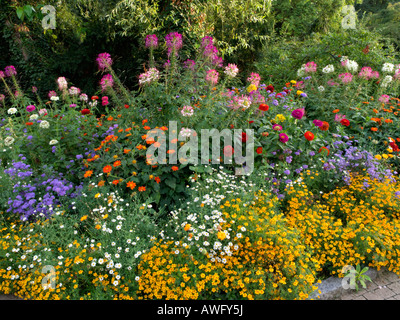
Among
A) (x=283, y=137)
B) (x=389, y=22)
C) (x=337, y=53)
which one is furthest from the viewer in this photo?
(x=389, y=22)

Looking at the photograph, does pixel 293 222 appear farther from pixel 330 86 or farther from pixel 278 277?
pixel 330 86

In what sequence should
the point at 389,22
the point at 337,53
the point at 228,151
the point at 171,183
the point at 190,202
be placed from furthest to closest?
the point at 389,22, the point at 337,53, the point at 228,151, the point at 171,183, the point at 190,202

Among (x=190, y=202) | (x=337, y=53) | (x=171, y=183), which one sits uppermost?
(x=337, y=53)

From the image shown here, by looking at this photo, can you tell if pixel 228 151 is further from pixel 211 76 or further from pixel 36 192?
pixel 36 192

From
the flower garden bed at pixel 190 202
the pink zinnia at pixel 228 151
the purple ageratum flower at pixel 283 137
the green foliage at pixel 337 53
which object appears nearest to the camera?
the flower garden bed at pixel 190 202

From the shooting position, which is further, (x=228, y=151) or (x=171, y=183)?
(x=228, y=151)

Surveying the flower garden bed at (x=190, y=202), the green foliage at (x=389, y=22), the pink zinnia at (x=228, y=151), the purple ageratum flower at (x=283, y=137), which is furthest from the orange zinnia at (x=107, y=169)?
the green foliage at (x=389, y=22)

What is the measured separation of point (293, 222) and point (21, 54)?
751cm

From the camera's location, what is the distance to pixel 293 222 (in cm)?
288

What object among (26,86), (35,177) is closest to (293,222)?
(35,177)

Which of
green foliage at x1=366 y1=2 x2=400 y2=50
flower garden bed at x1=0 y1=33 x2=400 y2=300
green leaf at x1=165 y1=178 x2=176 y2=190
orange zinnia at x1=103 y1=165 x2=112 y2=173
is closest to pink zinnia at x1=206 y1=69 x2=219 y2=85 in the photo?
flower garden bed at x1=0 y1=33 x2=400 y2=300

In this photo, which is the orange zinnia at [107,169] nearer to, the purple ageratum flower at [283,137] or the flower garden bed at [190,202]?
the flower garden bed at [190,202]

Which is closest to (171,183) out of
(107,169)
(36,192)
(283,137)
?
(107,169)

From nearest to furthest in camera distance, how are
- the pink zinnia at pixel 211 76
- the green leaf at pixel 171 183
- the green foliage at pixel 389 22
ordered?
the green leaf at pixel 171 183
the pink zinnia at pixel 211 76
the green foliage at pixel 389 22
